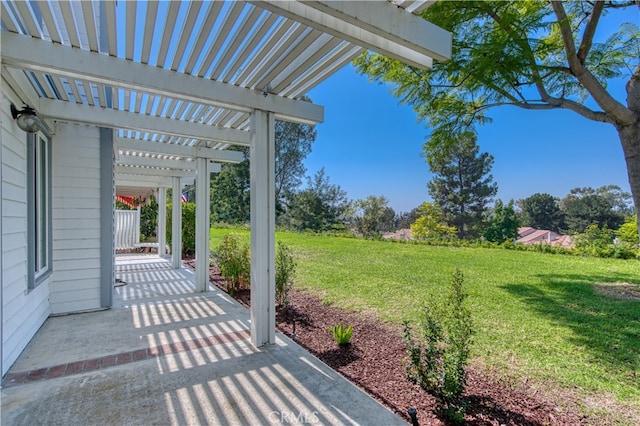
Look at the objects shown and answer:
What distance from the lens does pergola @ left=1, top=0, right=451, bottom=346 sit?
2.12 meters

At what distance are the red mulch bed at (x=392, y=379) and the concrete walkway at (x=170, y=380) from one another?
0.61ft

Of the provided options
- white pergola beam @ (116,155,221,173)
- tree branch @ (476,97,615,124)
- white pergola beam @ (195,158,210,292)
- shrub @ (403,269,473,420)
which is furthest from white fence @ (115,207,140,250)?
tree branch @ (476,97,615,124)

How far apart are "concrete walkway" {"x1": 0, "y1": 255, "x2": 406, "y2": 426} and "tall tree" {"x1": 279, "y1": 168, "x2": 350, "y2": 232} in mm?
21482

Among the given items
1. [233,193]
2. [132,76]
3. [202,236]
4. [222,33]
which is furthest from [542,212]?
[132,76]

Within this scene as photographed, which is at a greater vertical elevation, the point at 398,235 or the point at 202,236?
the point at 202,236

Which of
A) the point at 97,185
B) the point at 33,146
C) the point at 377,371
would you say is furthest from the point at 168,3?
the point at 97,185

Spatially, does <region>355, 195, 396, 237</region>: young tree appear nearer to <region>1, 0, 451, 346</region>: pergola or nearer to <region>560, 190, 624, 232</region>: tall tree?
<region>1, 0, 451, 346</region>: pergola

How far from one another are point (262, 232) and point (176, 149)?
11.9 feet

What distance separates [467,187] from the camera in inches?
1075

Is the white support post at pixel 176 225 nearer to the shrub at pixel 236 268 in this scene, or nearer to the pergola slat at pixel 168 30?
the shrub at pixel 236 268

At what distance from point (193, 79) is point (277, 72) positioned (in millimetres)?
901

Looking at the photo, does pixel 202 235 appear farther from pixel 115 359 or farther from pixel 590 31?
pixel 590 31

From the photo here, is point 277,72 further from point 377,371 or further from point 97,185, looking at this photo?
point 97,185

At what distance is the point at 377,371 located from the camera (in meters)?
2.98
